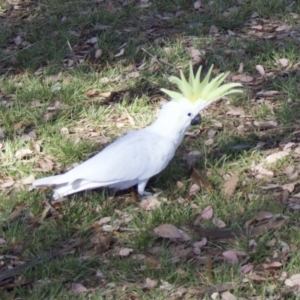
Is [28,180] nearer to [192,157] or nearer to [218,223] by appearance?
[192,157]

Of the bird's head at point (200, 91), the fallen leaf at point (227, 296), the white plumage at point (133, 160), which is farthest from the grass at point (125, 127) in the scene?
the bird's head at point (200, 91)

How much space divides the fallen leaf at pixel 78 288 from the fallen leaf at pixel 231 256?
0.67 m

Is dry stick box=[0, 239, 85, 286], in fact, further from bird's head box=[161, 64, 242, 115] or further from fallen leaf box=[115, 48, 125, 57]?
fallen leaf box=[115, 48, 125, 57]

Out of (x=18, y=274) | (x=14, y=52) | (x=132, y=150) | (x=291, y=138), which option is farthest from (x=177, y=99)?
(x=14, y=52)

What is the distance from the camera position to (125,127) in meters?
4.79

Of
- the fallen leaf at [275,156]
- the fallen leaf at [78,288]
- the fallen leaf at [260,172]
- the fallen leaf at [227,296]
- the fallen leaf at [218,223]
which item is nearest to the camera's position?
the fallen leaf at [227,296]

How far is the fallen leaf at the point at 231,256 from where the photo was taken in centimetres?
349

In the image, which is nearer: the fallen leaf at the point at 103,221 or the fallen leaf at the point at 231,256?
the fallen leaf at the point at 231,256

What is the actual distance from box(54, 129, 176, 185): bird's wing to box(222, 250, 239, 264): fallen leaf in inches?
24.7

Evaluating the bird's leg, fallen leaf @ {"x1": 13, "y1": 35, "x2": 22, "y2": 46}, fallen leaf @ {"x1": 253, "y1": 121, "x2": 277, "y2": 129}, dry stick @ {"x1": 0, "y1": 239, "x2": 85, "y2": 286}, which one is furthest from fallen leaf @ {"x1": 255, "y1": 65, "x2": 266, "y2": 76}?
dry stick @ {"x1": 0, "y1": 239, "x2": 85, "y2": 286}

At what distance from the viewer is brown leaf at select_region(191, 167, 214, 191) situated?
13.3 ft

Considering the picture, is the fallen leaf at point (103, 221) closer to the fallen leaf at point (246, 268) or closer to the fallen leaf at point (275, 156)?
the fallen leaf at point (246, 268)

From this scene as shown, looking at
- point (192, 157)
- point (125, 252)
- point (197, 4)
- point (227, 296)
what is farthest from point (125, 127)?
point (197, 4)

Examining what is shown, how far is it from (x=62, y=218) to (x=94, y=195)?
0.78 ft
